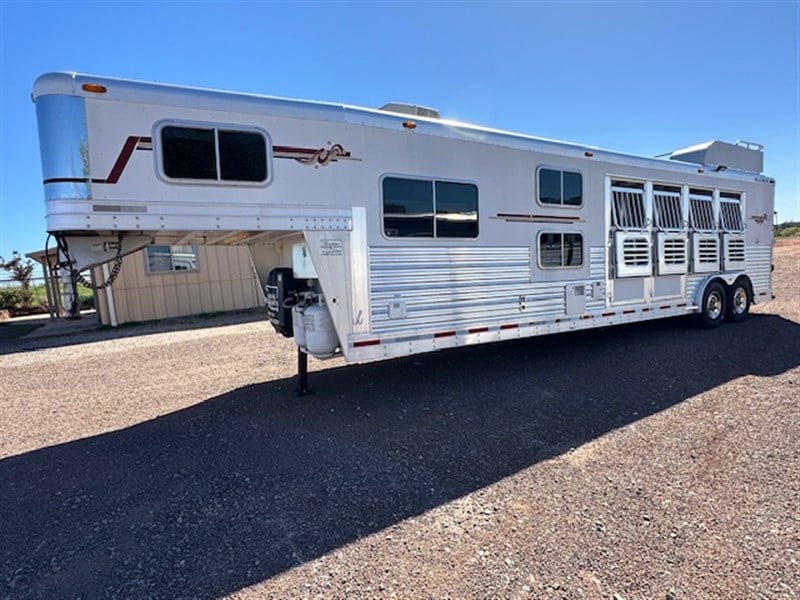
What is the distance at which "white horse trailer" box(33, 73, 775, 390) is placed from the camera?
3938mm

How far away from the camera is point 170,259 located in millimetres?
14070

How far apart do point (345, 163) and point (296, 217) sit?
76cm

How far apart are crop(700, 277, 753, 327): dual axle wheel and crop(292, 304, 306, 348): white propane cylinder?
6884 millimetres

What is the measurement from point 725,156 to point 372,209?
7455 millimetres

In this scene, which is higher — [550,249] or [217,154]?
[217,154]

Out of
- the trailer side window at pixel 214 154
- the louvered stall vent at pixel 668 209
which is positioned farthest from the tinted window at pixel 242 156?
the louvered stall vent at pixel 668 209

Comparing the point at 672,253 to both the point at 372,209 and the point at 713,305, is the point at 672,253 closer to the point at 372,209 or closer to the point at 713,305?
the point at 713,305

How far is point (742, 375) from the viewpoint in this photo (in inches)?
229

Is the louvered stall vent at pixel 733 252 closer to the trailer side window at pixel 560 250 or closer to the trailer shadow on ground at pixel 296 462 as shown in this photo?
the trailer shadow on ground at pixel 296 462

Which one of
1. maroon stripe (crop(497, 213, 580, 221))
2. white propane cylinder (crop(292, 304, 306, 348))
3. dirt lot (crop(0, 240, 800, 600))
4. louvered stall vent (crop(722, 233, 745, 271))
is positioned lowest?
dirt lot (crop(0, 240, 800, 600))

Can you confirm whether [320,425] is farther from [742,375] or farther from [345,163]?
[742,375]

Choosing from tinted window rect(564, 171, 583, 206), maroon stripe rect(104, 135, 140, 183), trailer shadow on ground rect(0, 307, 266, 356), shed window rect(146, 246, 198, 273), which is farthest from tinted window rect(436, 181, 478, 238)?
shed window rect(146, 246, 198, 273)

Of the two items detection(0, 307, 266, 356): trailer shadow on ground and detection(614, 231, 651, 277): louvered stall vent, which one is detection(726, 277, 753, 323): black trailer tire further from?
detection(0, 307, 266, 356): trailer shadow on ground

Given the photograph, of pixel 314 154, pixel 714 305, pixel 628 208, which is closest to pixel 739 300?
pixel 714 305
